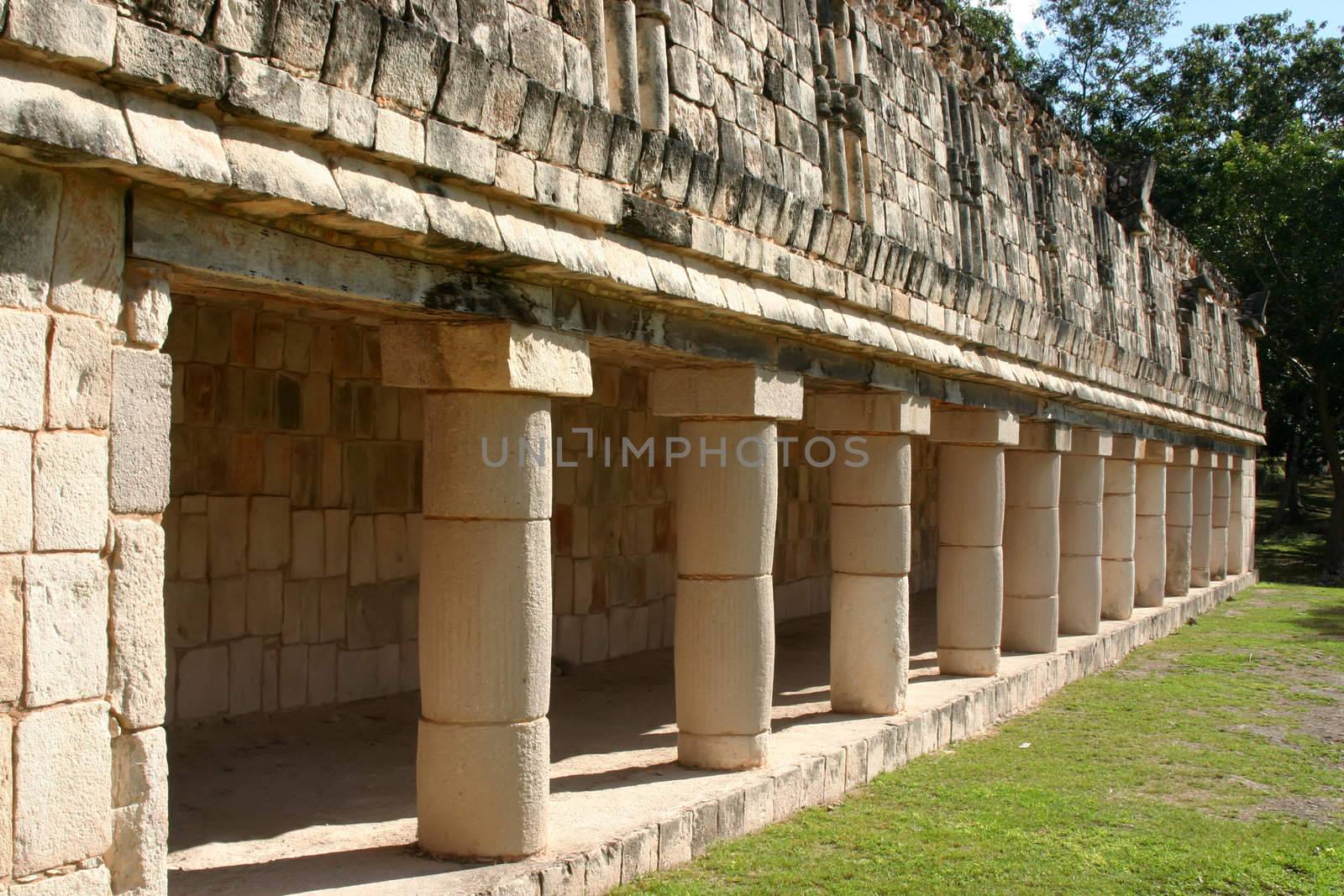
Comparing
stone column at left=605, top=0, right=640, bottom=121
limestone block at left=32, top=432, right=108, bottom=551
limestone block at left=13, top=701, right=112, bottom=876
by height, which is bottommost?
limestone block at left=13, top=701, right=112, bottom=876

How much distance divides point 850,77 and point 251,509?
465 centimetres

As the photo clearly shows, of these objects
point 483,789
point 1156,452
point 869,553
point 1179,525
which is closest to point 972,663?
point 869,553

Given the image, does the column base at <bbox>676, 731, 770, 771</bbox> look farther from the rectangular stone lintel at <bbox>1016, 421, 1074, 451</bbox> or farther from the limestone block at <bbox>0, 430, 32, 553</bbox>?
the rectangular stone lintel at <bbox>1016, 421, 1074, 451</bbox>

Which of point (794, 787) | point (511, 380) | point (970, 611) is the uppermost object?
point (511, 380)

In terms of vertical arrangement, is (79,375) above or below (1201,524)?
above

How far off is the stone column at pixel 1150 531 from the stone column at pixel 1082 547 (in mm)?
3187

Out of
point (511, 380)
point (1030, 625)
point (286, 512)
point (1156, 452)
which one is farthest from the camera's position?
point (1156, 452)

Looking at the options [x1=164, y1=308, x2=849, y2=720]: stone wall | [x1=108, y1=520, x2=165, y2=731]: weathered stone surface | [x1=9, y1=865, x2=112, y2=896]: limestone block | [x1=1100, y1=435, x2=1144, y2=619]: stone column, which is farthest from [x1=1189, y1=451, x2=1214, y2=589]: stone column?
[x1=9, y1=865, x2=112, y2=896]: limestone block

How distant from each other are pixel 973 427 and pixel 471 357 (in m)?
6.70

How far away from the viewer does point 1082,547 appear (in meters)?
14.8

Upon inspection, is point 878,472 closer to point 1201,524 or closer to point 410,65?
point 410,65

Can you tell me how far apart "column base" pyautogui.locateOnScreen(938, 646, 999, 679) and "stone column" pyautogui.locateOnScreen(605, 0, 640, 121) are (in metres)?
6.59

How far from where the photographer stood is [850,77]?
340 inches

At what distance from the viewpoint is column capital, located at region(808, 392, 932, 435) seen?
30.7 ft
